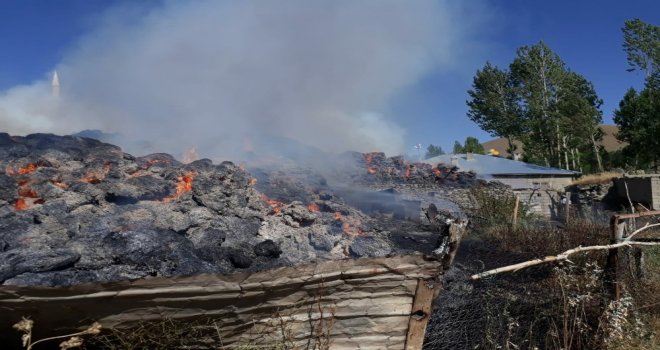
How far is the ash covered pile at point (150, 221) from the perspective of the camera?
5.25 metres

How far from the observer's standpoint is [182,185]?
8.80 meters

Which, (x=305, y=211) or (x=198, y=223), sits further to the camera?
(x=305, y=211)

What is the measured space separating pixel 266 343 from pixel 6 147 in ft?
31.6

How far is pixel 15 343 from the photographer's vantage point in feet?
7.80

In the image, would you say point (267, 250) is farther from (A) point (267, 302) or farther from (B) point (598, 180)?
(B) point (598, 180)

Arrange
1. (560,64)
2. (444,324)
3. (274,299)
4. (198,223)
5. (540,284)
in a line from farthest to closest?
(560,64), (198,223), (540,284), (444,324), (274,299)

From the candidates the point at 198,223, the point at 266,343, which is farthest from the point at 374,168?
the point at 266,343

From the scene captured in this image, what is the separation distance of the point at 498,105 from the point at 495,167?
17816mm

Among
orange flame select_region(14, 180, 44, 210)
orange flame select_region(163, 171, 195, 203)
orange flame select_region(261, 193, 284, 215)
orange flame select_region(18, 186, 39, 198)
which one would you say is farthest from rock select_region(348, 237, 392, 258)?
orange flame select_region(18, 186, 39, 198)

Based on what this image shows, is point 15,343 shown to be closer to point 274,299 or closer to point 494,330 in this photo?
point 274,299

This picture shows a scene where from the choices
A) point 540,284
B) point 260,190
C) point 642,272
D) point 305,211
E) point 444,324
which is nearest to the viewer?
point 444,324

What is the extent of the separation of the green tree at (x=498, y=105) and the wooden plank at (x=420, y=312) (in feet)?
144

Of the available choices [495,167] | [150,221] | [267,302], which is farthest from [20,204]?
[495,167]

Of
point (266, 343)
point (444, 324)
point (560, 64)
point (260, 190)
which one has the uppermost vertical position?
point (560, 64)
